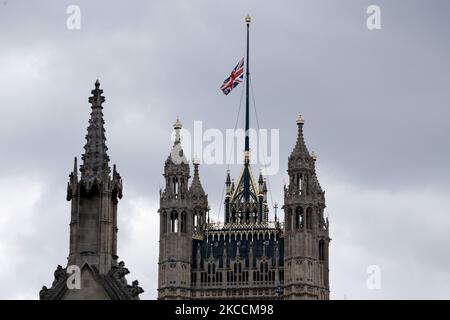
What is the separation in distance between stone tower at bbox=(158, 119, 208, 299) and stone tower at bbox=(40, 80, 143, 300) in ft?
472

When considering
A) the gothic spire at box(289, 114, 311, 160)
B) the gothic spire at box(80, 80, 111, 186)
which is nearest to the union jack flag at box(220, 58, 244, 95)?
the gothic spire at box(289, 114, 311, 160)

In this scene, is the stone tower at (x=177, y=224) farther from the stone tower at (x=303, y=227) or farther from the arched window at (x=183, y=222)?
the stone tower at (x=303, y=227)

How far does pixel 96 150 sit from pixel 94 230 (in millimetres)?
2139

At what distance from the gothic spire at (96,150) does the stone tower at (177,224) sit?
143 metres

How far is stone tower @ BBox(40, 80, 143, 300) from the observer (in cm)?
4184

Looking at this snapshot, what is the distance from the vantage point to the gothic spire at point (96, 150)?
42.9 metres

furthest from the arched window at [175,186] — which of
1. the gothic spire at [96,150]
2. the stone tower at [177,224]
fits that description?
the gothic spire at [96,150]

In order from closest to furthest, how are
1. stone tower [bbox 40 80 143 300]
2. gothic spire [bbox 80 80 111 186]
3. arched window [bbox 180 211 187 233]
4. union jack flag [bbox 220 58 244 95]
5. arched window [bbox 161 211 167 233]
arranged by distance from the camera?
stone tower [bbox 40 80 143 300] → gothic spire [bbox 80 80 111 186] → union jack flag [bbox 220 58 244 95] → arched window [bbox 161 211 167 233] → arched window [bbox 180 211 187 233]

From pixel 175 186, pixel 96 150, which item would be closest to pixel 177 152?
pixel 175 186

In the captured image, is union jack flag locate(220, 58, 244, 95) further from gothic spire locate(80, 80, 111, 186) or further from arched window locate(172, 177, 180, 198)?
gothic spire locate(80, 80, 111, 186)

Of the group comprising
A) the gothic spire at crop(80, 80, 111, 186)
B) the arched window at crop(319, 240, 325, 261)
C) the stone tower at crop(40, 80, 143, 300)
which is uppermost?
the arched window at crop(319, 240, 325, 261)
